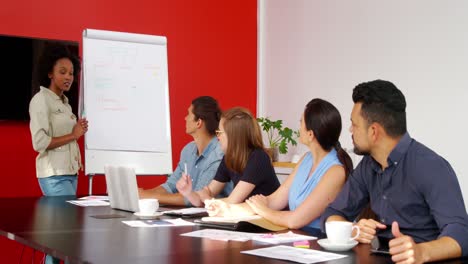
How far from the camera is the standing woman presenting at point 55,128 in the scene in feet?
13.1

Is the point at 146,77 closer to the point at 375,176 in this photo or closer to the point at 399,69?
the point at 399,69

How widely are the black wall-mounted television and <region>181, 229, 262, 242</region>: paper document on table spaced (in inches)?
108

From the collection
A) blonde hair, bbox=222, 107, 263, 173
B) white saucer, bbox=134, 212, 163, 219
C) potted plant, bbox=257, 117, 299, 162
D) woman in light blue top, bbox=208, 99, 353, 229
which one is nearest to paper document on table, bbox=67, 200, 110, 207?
white saucer, bbox=134, 212, 163, 219

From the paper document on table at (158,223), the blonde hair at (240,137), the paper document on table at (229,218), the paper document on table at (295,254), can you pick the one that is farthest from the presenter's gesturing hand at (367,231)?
the blonde hair at (240,137)

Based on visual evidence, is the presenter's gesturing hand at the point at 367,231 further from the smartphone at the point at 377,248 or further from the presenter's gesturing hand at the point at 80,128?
the presenter's gesturing hand at the point at 80,128

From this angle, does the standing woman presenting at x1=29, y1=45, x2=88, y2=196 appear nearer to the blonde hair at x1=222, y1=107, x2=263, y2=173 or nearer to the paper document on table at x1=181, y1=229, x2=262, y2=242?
the blonde hair at x1=222, y1=107, x2=263, y2=173

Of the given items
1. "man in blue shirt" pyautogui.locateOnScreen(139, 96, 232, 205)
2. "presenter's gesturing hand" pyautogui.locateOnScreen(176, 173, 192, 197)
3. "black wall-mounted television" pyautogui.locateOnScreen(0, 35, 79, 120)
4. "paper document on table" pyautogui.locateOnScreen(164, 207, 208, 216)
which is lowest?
"paper document on table" pyautogui.locateOnScreen(164, 207, 208, 216)

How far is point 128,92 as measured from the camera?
469cm

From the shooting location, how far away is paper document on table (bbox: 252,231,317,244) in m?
2.05

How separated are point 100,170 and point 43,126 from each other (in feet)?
2.23

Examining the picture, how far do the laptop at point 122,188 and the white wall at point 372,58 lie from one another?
2474mm

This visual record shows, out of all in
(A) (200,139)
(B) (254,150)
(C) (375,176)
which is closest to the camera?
(C) (375,176)

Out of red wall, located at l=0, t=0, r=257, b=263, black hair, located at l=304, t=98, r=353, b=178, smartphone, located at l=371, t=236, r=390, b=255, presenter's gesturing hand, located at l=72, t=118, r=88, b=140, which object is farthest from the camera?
red wall, located at l=0, t=0, r=257, b=263

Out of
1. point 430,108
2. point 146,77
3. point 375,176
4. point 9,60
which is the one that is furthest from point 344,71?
point 375,176
